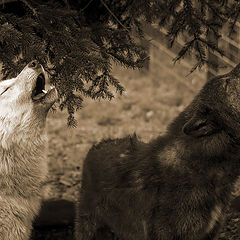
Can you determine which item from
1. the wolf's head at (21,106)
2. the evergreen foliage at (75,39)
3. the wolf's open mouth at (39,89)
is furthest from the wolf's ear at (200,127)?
the wolf's open mouth at (39,89)

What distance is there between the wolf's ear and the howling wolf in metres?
1.21

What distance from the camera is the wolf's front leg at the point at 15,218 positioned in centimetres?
362

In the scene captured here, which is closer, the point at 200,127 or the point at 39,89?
the point at 200,127

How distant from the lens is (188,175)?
11.5 feet

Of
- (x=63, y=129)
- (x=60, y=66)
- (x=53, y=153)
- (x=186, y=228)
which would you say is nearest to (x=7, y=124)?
(x=60, y=66)

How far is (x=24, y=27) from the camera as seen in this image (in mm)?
3641

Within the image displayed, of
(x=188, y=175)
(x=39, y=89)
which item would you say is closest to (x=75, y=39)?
(x=39, y=89)

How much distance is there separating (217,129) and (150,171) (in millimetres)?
744

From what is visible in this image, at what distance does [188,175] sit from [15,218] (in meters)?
1.63

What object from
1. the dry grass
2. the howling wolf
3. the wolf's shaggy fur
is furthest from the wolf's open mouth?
the dry grass

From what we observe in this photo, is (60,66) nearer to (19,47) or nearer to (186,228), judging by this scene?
(19,47)

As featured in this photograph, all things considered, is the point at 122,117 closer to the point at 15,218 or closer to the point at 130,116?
the point at 130,116

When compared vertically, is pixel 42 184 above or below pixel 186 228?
below

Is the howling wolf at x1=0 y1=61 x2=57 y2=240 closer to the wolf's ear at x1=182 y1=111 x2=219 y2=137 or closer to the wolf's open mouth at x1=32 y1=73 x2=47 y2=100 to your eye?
the wolf's open mouth at x1=32 y1=73 x2=47 y2=100
